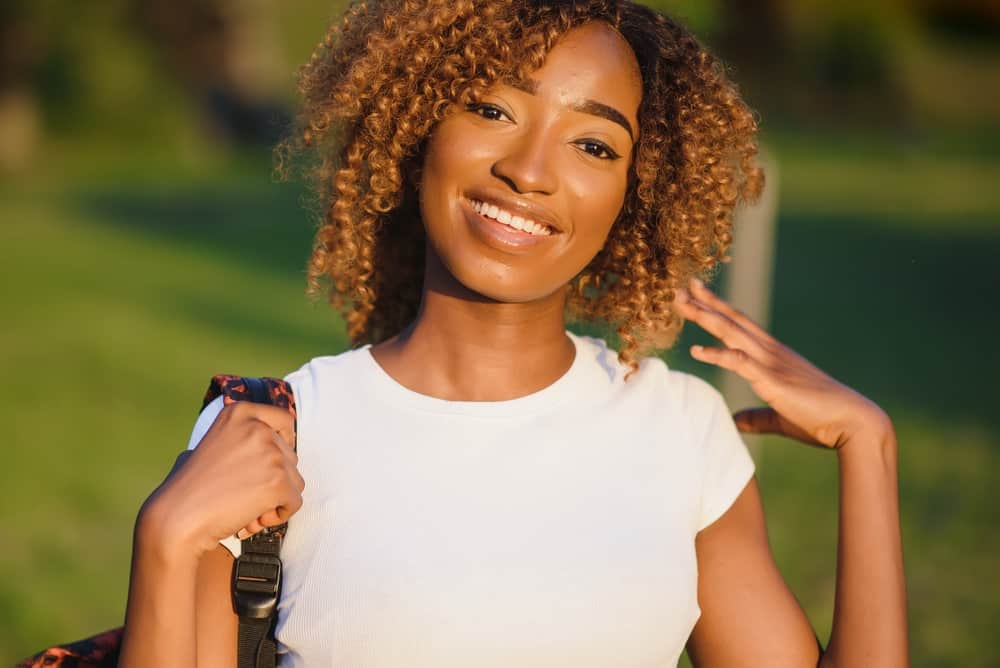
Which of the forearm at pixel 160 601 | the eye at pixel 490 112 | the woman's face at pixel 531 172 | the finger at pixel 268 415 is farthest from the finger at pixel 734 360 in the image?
the forearm at pixel 160 601

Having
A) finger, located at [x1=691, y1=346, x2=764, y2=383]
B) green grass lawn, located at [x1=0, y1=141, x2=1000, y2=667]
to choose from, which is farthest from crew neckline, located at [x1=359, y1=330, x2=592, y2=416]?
green grass lawn, located at [x1=0, y1=141, x2=1000, y2=667]

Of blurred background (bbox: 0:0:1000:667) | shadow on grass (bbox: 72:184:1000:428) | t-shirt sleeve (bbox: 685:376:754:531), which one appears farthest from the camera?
shadow on grass (bbox: 72:184:1000:428)

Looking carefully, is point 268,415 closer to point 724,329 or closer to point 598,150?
point 598,150

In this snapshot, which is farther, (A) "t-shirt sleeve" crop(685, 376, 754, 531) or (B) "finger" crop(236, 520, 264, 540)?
(A) "t-shirt sleeve" crop(685, 376, 754, 531)

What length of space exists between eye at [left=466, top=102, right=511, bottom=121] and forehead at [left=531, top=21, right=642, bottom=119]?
87 millimetres

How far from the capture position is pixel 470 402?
8.36ft

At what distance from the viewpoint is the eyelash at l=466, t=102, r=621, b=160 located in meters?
2.54

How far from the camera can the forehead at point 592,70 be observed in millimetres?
2514

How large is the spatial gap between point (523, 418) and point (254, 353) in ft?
27.8

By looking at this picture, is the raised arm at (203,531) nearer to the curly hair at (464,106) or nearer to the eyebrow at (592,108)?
the curly hair at (464,106)

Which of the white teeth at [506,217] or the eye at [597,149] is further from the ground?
the eye at [597,149]

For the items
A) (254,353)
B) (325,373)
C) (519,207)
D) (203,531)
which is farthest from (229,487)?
(254,353)

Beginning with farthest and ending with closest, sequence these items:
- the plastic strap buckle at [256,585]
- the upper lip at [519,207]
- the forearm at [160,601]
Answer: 1. the upper lip at [519,207]
2. the plastic strap buckle at [256,585]
3. the forearm at [160,601]

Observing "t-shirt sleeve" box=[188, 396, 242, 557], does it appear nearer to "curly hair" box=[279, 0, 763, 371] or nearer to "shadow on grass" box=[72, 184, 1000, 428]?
"curly hair" box=[279, 0, 763, 371]
